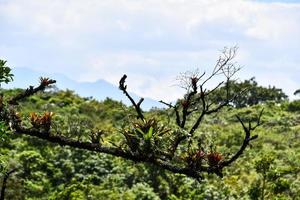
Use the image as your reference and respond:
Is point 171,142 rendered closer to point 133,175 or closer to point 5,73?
point 5,73

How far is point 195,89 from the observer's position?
5898mm

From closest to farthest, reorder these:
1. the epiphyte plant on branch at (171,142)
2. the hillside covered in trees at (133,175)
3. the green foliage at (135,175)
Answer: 1. the epiphyte plant on branch at (171,142)
2. the green foliage at (135,175)
3. the hillside covered in trees at (133,175)

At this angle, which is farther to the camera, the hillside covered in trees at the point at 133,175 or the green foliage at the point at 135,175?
the hillside covered in trees at the point at 133,175

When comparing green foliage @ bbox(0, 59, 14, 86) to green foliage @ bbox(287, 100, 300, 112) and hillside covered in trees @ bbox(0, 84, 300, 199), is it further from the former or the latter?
green foliage @ bbox(287, 100, 300, 112)

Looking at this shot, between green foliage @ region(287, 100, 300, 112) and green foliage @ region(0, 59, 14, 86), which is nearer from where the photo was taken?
green foliage @ region(0, 59, 14, 86)

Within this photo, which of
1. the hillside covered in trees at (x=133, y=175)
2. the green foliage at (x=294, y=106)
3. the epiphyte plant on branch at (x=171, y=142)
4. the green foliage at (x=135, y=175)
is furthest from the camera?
the green foliage at (x=294, y=106)

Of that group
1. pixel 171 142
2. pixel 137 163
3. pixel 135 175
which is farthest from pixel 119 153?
pixel 135 175

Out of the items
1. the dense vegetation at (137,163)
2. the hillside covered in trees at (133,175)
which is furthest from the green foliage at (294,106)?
the hillside covered in trees at (133,175)

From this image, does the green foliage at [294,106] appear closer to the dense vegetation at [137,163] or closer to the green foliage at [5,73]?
the dense vegetation at [137,163]

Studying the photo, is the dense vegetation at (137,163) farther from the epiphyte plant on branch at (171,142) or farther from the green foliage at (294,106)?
the green foliage at (294,106)

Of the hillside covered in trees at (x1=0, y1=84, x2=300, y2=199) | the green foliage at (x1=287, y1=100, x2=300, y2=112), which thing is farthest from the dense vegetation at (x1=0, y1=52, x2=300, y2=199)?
the green foliage at (x1=287, y1=100, x2=300, y2=112)

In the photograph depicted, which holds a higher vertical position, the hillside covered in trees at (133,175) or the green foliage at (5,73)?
the hillside covered in trees at (133,175)

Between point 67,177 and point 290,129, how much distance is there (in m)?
20.5

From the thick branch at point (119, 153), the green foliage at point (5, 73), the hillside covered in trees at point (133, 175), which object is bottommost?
the thick branch at point (119, 153)
